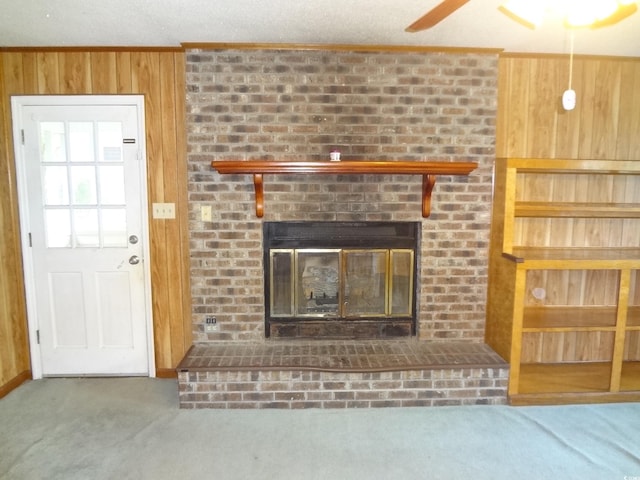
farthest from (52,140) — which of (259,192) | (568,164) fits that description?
(568,164)

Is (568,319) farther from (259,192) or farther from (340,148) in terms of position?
(259,192)

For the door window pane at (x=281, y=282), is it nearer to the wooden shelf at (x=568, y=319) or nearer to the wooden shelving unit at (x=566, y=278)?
the wooden shelving unit at (x=566, y=278)

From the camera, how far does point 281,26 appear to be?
86.7 inches

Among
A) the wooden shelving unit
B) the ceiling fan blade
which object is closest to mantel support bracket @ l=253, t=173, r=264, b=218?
the ceiling fan blade

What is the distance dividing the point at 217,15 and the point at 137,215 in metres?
1.41

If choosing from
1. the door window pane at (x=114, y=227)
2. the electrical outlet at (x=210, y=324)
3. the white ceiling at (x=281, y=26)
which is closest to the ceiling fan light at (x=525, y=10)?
the white ceiling at (x=281, y=26)

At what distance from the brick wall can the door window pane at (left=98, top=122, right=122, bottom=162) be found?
0.51 m

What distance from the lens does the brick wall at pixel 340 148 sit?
2.54 metres

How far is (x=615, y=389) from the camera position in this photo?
2.47 metres

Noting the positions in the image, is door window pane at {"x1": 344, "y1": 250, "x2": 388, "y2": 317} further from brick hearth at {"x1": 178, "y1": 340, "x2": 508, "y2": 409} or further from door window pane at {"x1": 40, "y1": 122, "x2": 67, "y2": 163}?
door window pane at {"x1": 40, "y1": 122, "x2": 67, "y2": 163}

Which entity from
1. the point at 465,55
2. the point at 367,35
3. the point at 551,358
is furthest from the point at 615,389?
the point at 367,35

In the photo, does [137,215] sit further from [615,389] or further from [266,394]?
[615,389]

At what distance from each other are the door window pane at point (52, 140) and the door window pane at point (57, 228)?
0.37m

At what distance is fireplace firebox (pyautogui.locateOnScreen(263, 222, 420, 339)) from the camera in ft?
8.82
